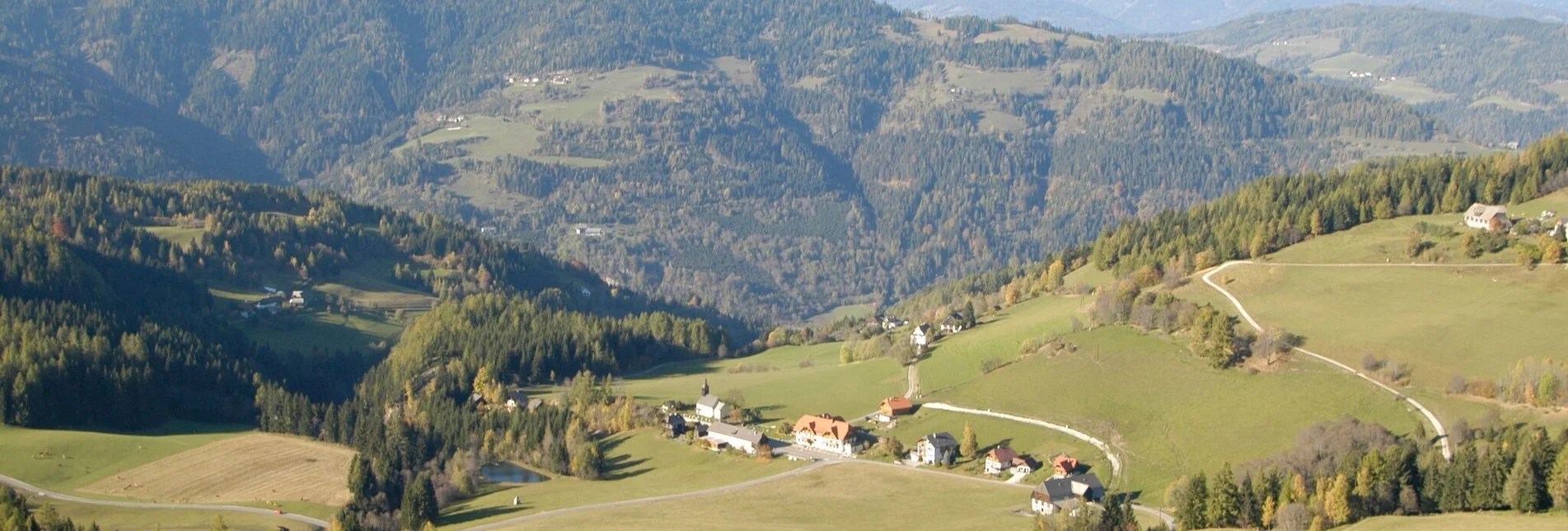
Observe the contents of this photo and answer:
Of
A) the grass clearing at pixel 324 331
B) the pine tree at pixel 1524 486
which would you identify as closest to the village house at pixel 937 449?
the pine tree at pixel 1524 486

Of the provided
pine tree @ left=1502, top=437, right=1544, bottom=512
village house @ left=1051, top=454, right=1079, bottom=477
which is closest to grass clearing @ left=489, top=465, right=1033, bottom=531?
village house @ left=1051, top=454, right=1079, bottom=477

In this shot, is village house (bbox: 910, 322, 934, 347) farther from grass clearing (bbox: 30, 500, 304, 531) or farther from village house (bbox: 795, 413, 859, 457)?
grass clearing (bbox: 30, 500, 304, 531)

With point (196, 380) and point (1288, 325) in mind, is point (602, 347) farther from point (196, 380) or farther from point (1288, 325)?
point (1288, 325)

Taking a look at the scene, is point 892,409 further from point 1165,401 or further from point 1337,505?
point 1337,505

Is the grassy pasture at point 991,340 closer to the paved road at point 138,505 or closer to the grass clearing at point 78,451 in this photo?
the paved road at point 138,505

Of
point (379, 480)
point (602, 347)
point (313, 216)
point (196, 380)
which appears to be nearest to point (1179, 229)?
point (602, 347)
